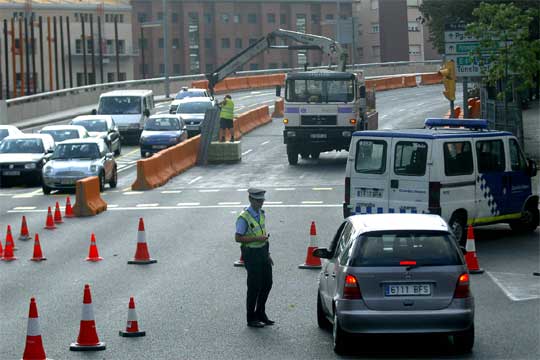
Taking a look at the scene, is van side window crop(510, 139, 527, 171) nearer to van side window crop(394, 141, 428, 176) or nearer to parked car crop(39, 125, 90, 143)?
van side window crop(394, 141, 428, 176)

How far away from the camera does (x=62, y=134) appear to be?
4219 centimetres

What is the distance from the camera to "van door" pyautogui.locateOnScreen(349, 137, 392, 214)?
21.1m

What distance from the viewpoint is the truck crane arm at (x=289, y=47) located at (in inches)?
1805

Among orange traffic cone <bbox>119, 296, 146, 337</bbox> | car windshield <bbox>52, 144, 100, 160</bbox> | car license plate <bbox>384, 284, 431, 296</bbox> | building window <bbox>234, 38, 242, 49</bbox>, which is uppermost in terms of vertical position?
building window <bbox>234, 38, 242, 49</bbox>

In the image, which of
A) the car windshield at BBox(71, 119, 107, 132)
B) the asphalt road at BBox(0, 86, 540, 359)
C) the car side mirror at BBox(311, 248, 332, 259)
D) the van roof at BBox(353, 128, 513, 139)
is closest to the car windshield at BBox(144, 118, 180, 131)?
the car windshield at BBox(71, 119, 107, 132)

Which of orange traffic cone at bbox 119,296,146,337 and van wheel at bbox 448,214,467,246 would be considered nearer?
orange traffic cone at bbox 119,296,146,337

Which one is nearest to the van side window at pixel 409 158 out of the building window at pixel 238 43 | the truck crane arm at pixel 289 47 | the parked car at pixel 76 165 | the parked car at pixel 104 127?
the parked car at pixel 76 165

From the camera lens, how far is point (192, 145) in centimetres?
4200

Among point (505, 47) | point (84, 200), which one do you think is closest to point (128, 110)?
point (505, 47)

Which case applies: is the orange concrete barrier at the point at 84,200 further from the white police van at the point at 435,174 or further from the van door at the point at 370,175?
the van door at the point at 370,175

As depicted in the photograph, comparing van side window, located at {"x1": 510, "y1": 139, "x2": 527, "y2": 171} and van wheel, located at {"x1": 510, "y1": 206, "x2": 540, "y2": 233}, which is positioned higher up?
van side window, located at {"x1": 510, "y1": 139, "x2": 527, "y2": 171}

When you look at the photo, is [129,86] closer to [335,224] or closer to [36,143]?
[36,143]

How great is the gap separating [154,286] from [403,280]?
6768 mm

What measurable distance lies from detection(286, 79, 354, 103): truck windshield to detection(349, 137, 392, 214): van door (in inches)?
664
